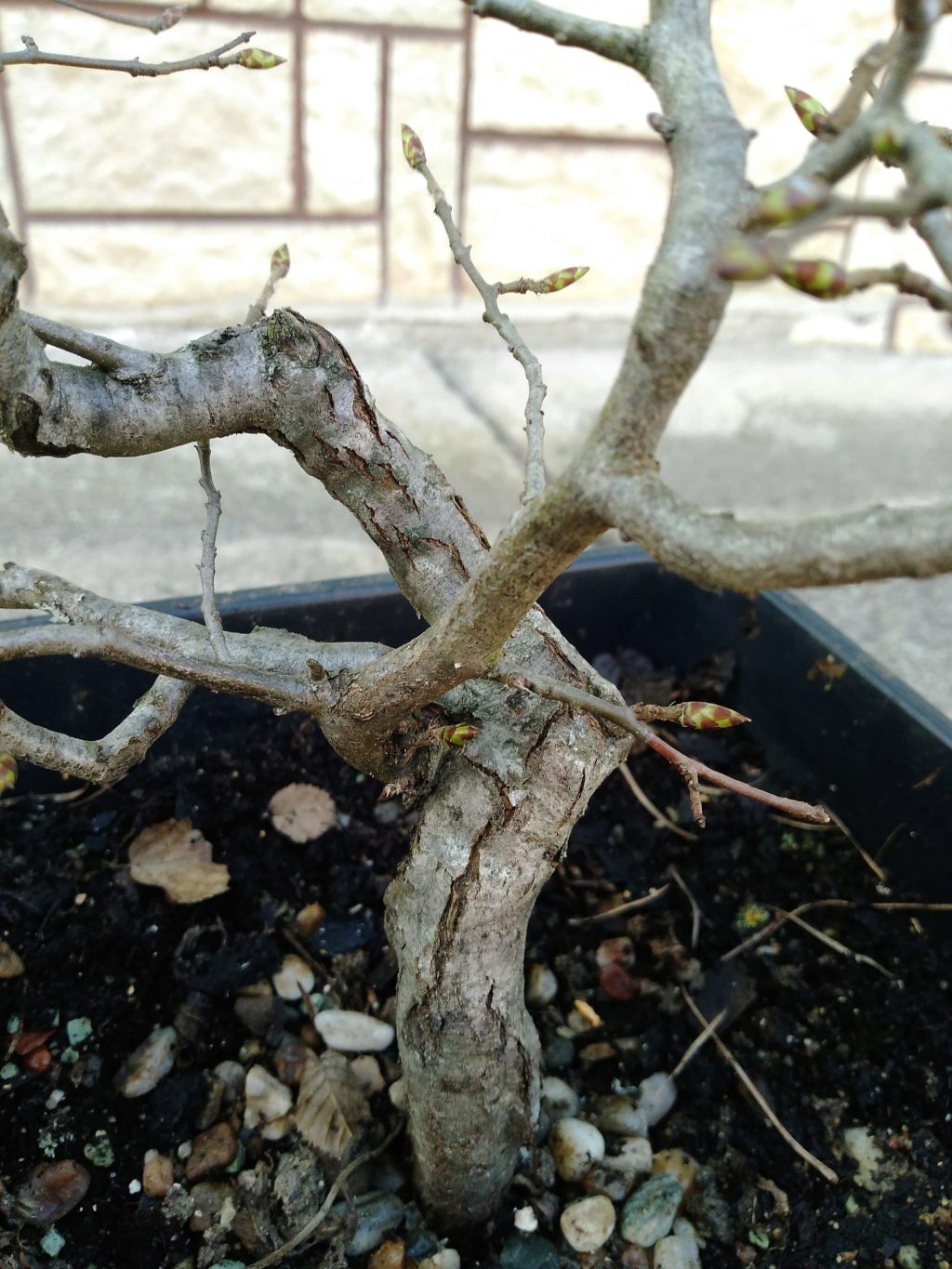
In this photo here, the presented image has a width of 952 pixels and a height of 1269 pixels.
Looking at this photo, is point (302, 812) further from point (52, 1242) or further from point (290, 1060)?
point (52, 1242)

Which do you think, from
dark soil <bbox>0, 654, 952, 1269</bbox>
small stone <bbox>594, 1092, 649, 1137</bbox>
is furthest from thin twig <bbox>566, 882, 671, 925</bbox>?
small stone <bbox>594, 1092, 649, 1137</bbox>

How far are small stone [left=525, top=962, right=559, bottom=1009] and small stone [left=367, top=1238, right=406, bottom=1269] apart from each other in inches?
12.9

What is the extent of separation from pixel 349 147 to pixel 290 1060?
2.33 metres

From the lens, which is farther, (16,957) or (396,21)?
(396,21)

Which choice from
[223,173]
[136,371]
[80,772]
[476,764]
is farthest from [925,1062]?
[223,173]

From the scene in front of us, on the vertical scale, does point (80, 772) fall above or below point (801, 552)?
below

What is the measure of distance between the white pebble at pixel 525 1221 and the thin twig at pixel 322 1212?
156 millimetres

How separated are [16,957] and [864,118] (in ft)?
4.16

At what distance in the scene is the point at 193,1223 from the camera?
1.05 m

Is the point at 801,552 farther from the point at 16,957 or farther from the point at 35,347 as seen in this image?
the point at 16,957

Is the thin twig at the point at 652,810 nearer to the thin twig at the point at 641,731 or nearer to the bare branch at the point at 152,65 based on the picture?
the thin twig at the point at 641,731

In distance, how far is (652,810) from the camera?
152 centimetres

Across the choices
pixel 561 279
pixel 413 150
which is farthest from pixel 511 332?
pixel 413 150

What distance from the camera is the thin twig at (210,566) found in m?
0.87
